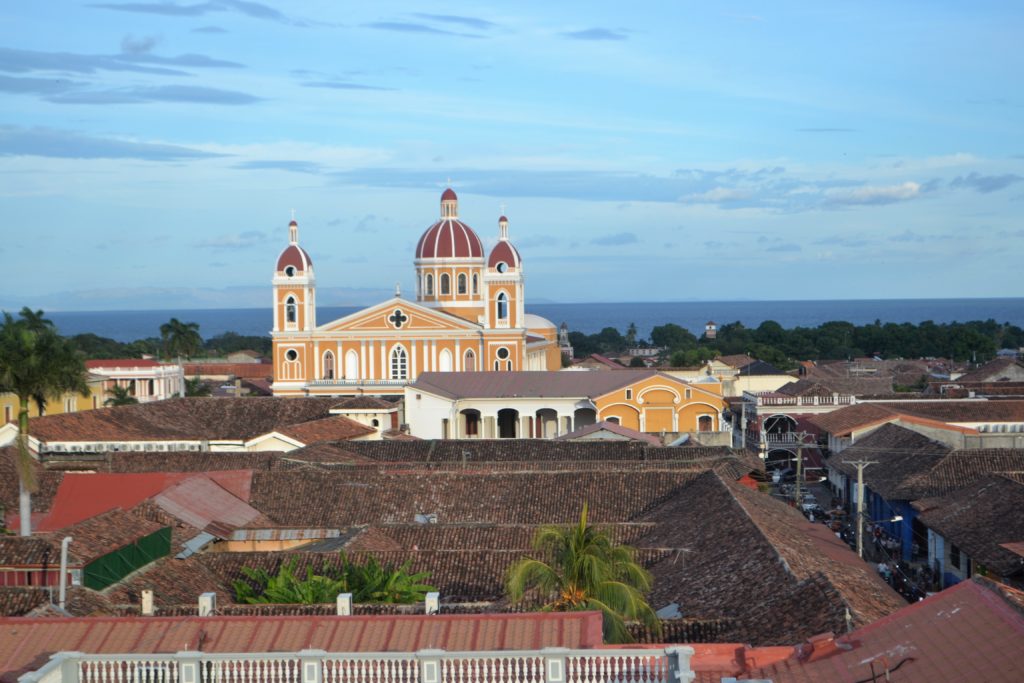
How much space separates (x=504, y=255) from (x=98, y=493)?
4503 centimetres

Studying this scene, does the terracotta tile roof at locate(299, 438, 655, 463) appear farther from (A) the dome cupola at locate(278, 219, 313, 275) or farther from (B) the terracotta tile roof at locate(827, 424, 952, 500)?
(A) the dome cupola at locate(278, 219, 313, 275)

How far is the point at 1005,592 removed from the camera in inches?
636

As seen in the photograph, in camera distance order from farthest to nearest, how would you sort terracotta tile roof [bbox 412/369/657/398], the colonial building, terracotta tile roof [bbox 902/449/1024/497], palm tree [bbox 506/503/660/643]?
terracotta tile roof [bbox 412/369/657/398] < the colonial building < terracotta tile roof [bbox 902/449/1024/497] < palm tree [bbox 506/503/660/643]

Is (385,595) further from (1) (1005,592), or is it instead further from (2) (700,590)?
(1) (1005,592)

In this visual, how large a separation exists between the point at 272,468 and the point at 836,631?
24029 mm

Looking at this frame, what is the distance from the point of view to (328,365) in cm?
7362

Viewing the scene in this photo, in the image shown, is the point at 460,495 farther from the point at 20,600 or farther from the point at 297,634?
the point at 297,634

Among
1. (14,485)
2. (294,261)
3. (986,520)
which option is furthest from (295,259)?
(986,520)

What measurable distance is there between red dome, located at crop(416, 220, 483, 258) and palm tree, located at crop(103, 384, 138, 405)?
53.9 feet

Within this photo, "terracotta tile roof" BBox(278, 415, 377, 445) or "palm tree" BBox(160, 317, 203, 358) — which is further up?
"palm tree" BBox(160, 317, 203, 358)

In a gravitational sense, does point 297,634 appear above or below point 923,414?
above

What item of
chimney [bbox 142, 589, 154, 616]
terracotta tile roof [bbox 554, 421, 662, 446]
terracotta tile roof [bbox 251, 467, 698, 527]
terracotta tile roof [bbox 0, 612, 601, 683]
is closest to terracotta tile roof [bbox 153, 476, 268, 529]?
terracotta tile roof [bbox 251, 467, 698, 527]

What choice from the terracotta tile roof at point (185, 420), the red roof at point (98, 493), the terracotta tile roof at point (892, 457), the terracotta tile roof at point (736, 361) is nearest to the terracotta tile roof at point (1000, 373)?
the terracotta tile roof at point (736, 361)

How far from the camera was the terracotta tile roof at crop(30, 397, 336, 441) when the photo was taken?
49.4 metres
